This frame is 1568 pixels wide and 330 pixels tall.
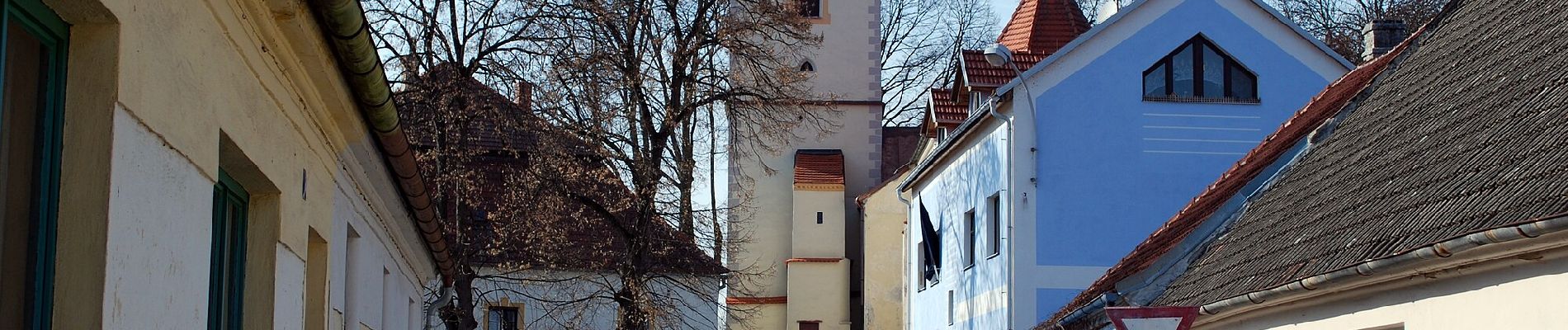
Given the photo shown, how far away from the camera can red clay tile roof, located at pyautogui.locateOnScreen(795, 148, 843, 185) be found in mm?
47781

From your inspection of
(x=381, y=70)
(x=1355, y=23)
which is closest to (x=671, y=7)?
(x=1355, y=23)

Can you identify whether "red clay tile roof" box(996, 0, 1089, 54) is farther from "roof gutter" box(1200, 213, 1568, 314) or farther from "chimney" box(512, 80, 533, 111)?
"roof gutter" box(1200, 213, 1568, 314)

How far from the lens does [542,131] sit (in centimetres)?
2653

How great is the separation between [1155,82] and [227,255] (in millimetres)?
19400

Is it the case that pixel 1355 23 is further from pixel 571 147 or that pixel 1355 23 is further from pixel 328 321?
pixel 328 321

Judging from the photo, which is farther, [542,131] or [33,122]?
[542,131]

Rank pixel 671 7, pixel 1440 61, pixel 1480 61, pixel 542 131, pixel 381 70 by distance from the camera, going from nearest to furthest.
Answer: pixel 381 70 → pixel 1480 61 → pixel 1440 61 → pixel 542 131 → pixel 671 7

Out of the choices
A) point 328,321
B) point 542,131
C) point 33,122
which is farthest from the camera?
point 542,131

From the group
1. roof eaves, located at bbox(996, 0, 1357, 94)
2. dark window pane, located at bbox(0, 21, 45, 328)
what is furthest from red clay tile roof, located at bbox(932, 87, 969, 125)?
dark window pane, located at bbox(0, 21, 45, 328)

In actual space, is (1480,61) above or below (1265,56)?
below

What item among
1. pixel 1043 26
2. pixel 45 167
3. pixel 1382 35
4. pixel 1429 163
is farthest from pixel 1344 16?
pixel 45 167

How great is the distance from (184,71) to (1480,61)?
25.0ft

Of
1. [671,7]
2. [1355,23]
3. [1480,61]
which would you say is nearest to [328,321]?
[1480,61]

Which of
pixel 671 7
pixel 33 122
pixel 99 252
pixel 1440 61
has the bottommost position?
pixel 99 252
